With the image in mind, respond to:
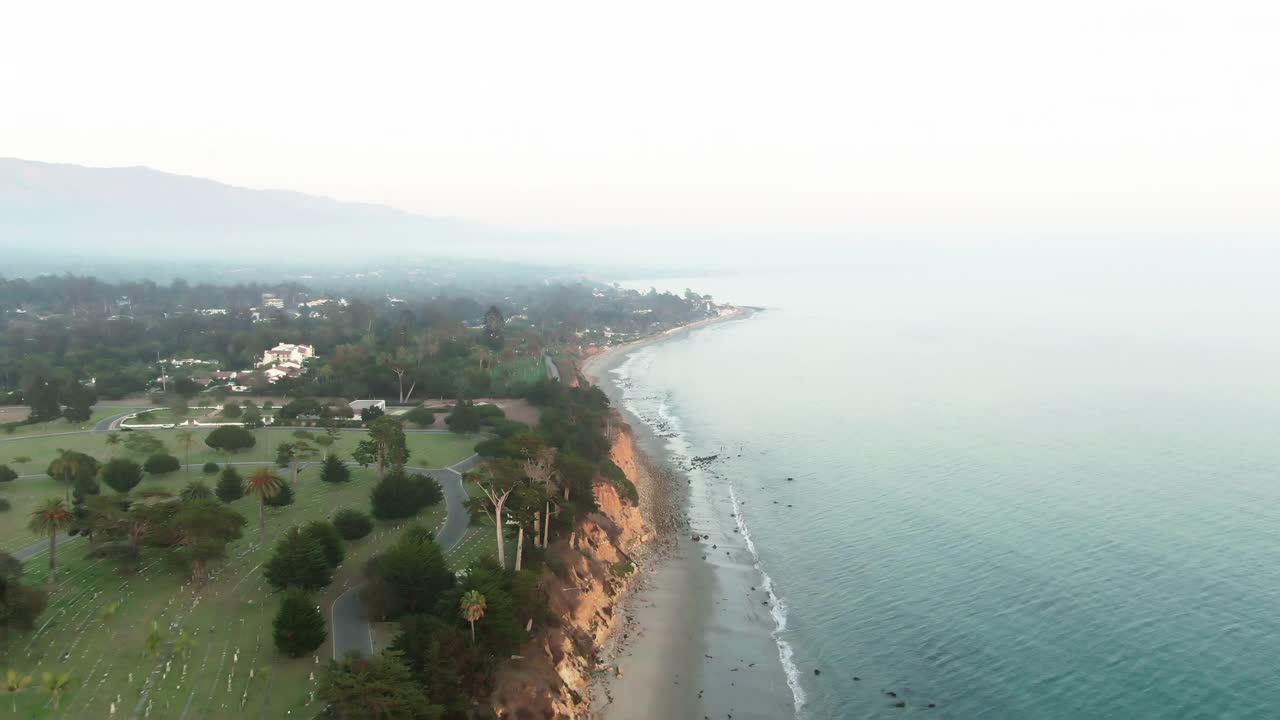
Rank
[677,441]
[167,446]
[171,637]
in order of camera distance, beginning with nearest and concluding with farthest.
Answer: [171,637] → [167,446] → [677,441]

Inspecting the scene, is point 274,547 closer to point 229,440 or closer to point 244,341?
point 229,440

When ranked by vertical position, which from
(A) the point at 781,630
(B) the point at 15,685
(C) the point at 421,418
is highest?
(B) the point at 15,685

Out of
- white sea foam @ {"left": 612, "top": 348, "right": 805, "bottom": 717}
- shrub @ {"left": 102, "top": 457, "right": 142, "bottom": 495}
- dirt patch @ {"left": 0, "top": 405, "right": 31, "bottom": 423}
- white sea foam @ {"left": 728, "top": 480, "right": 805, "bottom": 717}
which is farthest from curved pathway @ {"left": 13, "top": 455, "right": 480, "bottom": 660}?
dirt patch @ {"left": 0, "top": 405, "right": 31, "bottom": 423}

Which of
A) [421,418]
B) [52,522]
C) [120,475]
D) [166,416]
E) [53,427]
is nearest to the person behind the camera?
[52,522]

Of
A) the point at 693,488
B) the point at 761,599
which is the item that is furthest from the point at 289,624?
the point at 693,488

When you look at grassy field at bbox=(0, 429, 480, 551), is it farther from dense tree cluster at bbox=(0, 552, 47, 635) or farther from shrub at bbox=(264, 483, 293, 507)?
dense tree cluster at bbox=(0, 552, 47, 635)

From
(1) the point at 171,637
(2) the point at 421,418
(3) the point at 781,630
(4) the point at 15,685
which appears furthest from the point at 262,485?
(2) the point at 421,418
